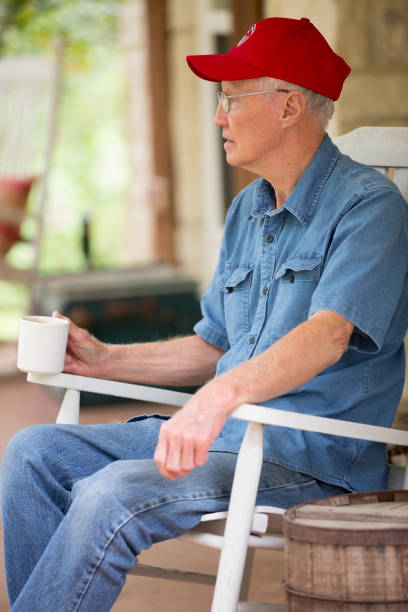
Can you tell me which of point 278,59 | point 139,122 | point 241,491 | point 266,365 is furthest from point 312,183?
point 139,122

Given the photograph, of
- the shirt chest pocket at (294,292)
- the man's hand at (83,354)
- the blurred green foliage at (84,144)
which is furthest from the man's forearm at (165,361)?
the blurred green foliage at (84,144)

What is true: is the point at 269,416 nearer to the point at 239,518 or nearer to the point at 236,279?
the point at 239,518

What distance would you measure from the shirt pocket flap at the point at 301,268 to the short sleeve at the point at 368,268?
3 centimetres

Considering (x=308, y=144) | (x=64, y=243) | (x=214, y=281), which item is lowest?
(x=64, y=243)

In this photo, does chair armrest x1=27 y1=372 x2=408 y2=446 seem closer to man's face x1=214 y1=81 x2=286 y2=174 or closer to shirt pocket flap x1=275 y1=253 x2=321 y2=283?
shirt pocket flap x1=275 y1=253 x2=321 y2=283

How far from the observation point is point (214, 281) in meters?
2.30

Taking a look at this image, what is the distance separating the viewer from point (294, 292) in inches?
78.0

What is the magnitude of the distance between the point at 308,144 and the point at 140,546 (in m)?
0.89

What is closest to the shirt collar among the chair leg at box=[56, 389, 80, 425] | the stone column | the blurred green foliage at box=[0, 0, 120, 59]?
the chair leg at box=[56, 389, 80, 425]

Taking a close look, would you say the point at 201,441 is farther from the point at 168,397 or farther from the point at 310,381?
the point at 168,397

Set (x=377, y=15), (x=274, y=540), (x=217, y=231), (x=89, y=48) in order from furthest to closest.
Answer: (x=89, y=48) → (x=217, y=231) → (x=377, y=15) → (x=274, y=540)

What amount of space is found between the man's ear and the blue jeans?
2.30 feet

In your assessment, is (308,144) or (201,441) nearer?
(201,441)

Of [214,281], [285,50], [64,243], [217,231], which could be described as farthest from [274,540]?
[64,243]
